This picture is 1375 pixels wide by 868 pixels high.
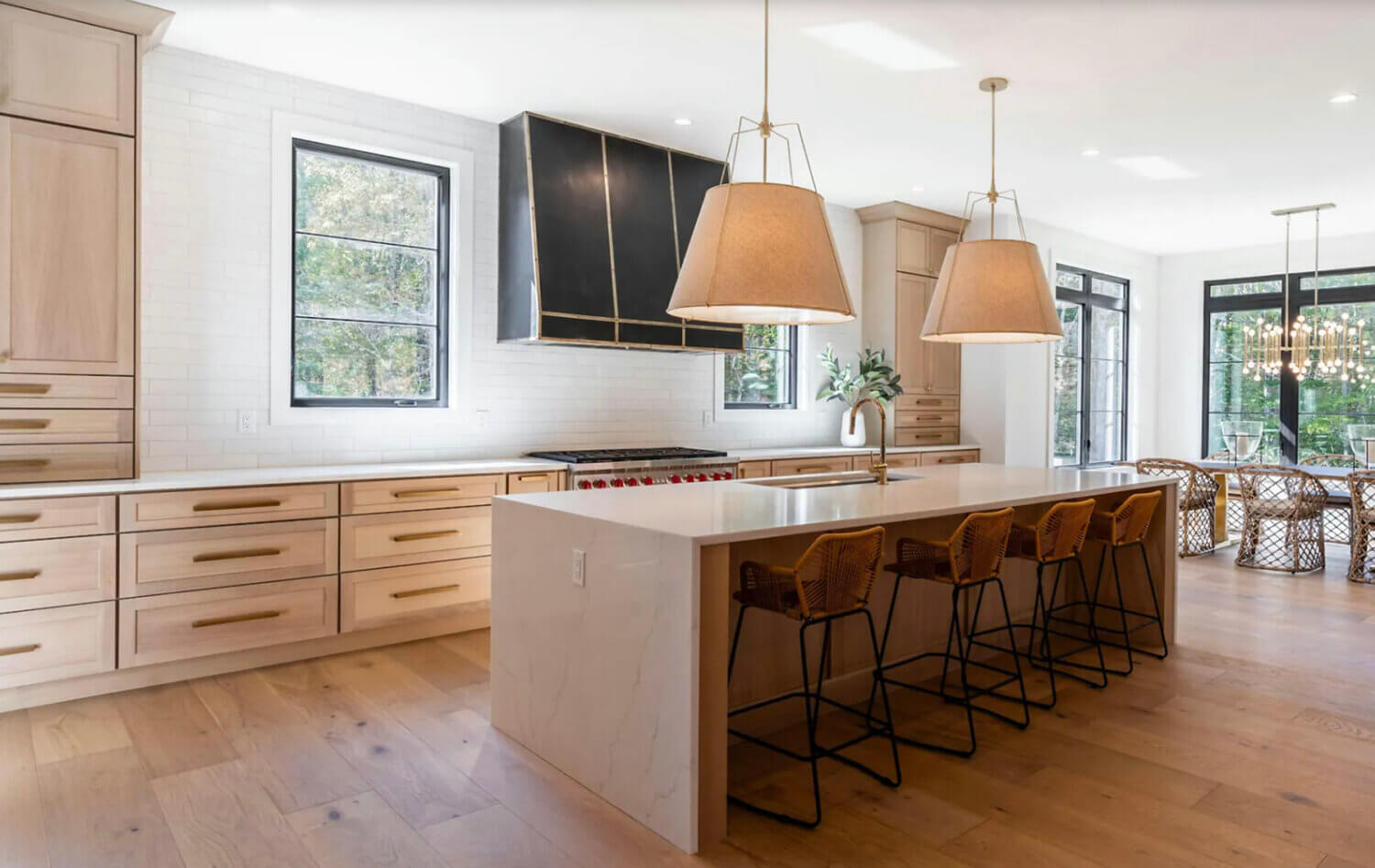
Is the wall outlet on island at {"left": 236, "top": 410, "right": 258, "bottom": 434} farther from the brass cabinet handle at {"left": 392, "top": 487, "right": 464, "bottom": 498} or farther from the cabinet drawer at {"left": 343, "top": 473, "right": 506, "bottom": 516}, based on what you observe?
the brass cabinet handle at {"left": 392, "top": 487, "right": 464, "bottom": 498}

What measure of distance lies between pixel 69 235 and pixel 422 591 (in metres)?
2.13

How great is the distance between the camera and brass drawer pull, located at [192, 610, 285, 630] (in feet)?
12.0

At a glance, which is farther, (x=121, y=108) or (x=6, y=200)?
(x=121, y=108)

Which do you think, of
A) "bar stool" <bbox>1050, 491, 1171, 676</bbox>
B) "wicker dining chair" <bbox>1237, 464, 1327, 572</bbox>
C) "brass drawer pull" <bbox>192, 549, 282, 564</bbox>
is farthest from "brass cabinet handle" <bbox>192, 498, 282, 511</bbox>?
"wicker dining chair" <bbox>1237, 464, 1327, 572</bbox>

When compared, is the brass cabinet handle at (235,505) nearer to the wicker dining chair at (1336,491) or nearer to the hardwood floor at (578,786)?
the hardwood floor at (578,786)

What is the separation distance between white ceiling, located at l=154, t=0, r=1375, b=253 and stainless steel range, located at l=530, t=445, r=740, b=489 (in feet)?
6.34

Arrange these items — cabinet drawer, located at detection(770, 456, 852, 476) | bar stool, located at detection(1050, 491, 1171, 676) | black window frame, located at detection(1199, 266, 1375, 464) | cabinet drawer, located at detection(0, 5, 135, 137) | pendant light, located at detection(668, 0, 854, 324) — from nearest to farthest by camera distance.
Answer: pendant light, located at detection(668, 0, 854, 324) → cabinet drawer, located at detection(0, 5, 135, 137) → bar stool, located at detection(1050, 491, 1171, 676) → cabinet drawer, located at detection(770, 456, 852, 476) → black window frame, located at detection(1199, 266, 1375, 464)

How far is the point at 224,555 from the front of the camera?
12.2 ft

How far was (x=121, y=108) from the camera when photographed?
11.8ft

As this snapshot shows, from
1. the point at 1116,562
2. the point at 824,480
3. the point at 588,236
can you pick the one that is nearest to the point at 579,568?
the point at 824,480

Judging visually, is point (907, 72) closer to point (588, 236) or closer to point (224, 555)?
point (588, 236)

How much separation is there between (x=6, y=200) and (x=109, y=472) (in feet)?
3.69

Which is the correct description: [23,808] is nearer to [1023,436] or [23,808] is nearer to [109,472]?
[109,472]

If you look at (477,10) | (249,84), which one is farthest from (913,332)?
(249,84)
